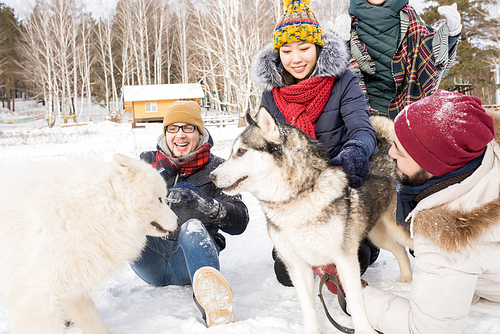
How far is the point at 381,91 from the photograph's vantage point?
3211mm

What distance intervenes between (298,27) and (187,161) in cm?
143

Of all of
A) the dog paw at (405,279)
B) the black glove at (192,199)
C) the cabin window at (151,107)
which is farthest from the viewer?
the cabin window at (151,107)

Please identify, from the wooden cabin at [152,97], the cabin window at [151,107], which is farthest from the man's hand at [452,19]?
the cabin window at [151,107]

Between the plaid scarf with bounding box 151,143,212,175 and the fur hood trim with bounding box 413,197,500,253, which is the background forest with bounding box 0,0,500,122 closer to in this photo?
the plaid scarf with bounding box 151,143,212,175

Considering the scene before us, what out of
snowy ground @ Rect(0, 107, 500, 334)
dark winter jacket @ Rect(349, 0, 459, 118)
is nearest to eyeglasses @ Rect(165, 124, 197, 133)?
snowy ground @ Rect(0, 107, 500, 334)

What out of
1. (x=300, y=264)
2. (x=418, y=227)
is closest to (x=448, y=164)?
(x=418, y=227)

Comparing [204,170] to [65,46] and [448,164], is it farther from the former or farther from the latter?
[65,46]

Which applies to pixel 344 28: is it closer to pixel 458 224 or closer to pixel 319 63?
pixel 319 63

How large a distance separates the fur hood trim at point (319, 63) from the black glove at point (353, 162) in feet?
2.39

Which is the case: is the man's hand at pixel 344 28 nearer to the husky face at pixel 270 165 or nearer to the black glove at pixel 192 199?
the husky face at pixel 270 165

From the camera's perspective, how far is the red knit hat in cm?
140

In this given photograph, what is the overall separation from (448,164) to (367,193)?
78cm

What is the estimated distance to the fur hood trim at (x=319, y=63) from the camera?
7.87ft

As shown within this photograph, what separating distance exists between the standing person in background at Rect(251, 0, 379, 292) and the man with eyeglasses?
703mm
